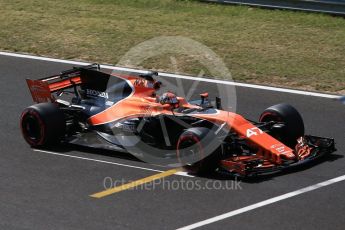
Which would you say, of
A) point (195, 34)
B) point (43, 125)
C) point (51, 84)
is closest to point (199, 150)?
point (43, 125)

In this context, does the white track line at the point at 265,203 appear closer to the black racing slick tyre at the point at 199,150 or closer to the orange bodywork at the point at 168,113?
the orange bodywork at the point at 168,113

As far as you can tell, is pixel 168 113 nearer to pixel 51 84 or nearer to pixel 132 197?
pixel 132 197

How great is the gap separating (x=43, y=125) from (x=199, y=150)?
2.62m

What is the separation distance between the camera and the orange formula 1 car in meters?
12.3

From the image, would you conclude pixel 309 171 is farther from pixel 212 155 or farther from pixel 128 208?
pixel 128 208

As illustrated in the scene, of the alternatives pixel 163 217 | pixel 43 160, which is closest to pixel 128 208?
pixel 163 217

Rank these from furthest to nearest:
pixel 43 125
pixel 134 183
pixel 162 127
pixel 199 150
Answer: pixel 43 125
pixel 162 127
pixel 134 183
pixel 199 150

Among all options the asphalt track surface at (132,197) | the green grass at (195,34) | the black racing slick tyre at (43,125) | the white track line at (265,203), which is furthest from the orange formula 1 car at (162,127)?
the green grass at (195,34)

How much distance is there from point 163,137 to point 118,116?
2.91 ft

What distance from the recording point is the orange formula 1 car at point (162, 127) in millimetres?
12273

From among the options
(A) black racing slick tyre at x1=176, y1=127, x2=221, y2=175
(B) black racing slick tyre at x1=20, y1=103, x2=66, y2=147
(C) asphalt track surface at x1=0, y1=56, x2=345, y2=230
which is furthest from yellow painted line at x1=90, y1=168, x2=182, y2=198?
(B) black racing slick tyre at x1=20, y1=103, x2=66, y2=147

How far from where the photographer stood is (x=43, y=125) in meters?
13.3

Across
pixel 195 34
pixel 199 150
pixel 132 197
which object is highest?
pixel 195 34

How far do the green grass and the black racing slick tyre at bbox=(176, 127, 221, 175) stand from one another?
17.2 feet
